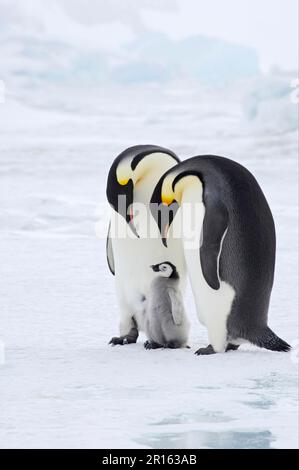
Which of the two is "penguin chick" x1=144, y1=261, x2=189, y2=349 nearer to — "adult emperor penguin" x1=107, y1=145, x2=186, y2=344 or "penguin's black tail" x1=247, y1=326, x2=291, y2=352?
"adult emperor penguin" x1=107, y1=145, x2=186, y2=344

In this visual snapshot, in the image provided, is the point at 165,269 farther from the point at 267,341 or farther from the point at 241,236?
the point at 267,341

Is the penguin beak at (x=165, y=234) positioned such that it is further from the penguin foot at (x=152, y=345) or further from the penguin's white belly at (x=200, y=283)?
the penguin foot at (x=152, y=345)

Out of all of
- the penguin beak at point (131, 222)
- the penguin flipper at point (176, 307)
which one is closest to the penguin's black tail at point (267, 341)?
the penguin flipper at point (176, 307)

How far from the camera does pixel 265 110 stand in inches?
415

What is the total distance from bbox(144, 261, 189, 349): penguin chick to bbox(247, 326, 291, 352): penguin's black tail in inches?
8.7

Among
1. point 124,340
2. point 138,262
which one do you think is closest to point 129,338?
point 124,340

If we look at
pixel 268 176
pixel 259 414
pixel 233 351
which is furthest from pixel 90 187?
pixel 259 414

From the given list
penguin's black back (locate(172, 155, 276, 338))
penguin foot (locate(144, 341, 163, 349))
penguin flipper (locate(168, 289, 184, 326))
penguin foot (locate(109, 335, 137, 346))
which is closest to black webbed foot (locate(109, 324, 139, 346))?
penguin foot (locate(109, 335, 137, 346))

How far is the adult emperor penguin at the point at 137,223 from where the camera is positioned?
306 cm

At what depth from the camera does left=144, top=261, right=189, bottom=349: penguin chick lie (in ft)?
9.87

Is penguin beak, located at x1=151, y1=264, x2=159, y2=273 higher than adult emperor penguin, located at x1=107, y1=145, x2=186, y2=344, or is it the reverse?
adult emperor penguin, located at x1=107, y1=145, x2=186, y2=344

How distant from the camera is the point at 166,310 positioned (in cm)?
302

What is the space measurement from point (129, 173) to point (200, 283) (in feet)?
1.33

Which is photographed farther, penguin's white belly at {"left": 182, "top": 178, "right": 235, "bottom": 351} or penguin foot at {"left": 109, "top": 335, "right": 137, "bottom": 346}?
penguin foot at {"left": 109, "top": 335, "right": 137, "bottom": 346}
